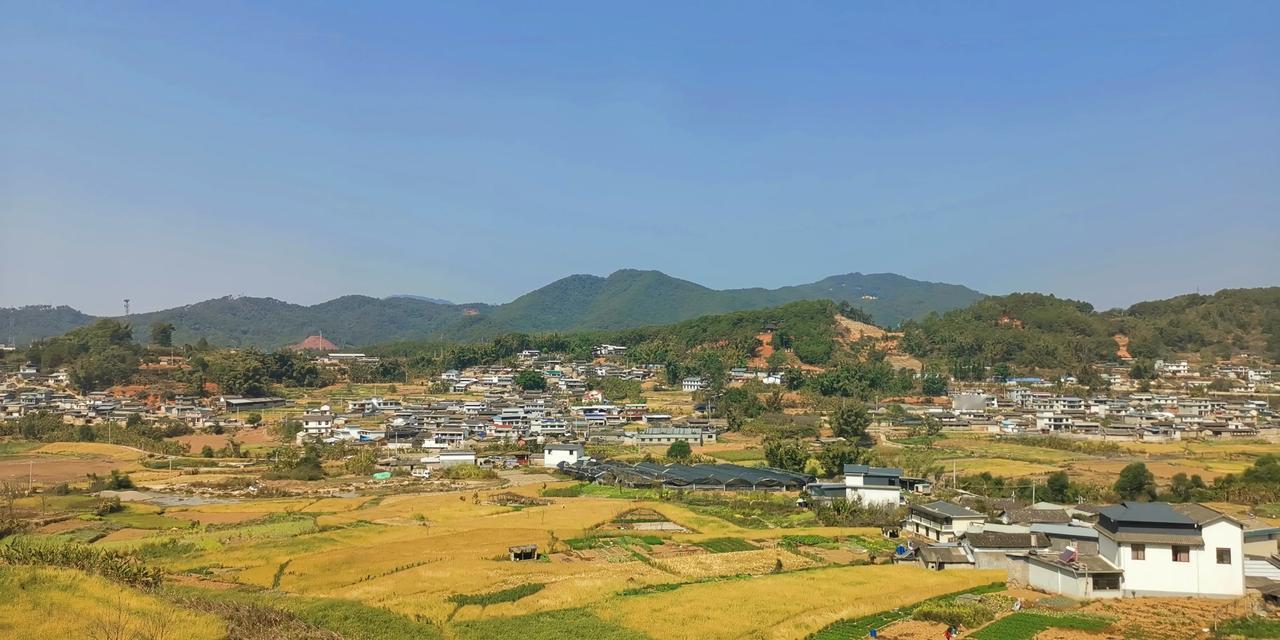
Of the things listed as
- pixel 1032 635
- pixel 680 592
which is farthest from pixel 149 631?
pixel 1032 635

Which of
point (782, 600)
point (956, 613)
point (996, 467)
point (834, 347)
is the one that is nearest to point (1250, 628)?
point (956, 613)

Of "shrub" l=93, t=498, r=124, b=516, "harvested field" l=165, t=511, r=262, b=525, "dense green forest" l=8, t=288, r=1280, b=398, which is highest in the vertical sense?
"dense green forest" l=8, t=288, r=1280, b=398

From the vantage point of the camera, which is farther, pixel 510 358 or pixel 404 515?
pixel 510 358

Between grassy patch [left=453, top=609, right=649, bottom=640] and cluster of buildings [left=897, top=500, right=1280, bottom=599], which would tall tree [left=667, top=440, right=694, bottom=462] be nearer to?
cluster of buildings [left=897, top=500, right=1280, bottom=599]

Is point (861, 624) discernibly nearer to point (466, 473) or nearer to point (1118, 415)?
point (466, 473)

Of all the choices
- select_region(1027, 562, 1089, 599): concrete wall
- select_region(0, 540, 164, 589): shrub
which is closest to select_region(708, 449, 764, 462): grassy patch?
select_region(1027, 562, 1089, 599): concrete wall

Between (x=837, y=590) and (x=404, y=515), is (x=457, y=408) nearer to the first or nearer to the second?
(x=404, y=515)
